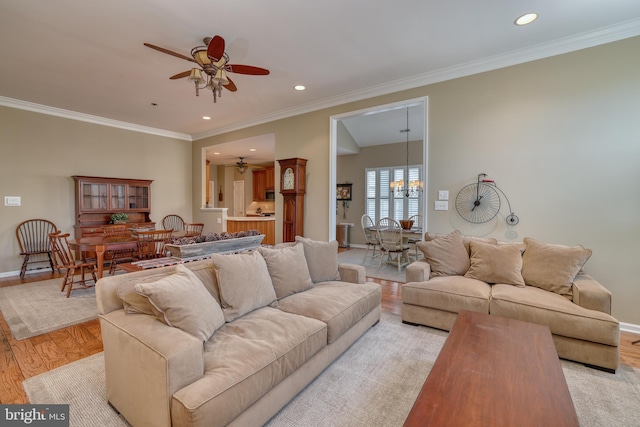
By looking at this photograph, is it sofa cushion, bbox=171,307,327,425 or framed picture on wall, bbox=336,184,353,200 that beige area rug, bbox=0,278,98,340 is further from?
framed picture on wall, bbox=336,184,353,200

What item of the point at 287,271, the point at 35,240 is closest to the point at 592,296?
the point at 287,271

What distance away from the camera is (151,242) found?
4.06 metres

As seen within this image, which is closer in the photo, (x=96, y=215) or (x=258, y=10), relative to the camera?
(x=258, y=10)

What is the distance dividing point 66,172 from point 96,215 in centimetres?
93

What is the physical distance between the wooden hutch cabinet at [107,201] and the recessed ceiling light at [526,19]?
6.48 m

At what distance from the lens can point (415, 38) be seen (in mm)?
2961

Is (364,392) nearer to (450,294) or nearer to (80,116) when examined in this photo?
(450,294)

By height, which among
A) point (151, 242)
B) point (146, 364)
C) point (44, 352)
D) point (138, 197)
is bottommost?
point (44, 352)

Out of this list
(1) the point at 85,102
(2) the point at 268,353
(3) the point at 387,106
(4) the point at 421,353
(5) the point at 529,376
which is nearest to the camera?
(5) the point at 529,376

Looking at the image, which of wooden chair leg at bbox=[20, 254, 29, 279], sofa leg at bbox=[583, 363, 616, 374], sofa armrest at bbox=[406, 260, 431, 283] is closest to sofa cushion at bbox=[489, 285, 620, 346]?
sofa leg at bbox=[583, 363, 616, 374]

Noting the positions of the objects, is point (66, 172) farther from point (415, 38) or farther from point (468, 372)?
point (468, 372)

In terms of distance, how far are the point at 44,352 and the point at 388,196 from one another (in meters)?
7.16

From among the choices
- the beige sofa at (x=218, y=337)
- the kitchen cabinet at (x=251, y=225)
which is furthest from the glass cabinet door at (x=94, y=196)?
the beige sofa at (x=218, y=337)

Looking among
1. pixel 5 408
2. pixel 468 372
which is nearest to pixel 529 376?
pixel 468 372
